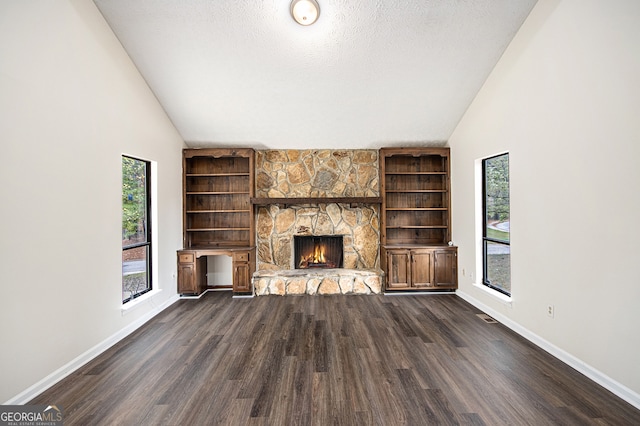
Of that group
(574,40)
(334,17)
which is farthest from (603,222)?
(334,17)

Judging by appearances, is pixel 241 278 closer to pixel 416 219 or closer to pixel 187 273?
pixel 187 273

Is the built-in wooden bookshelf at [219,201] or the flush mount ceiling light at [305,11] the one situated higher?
the flush mount ceiling light at [305,11]

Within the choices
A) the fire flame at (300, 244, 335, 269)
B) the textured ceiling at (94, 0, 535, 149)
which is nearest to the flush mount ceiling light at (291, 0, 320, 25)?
the textured ceiling at (94, 0, 535, 149)

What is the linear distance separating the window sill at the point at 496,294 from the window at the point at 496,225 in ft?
0.24

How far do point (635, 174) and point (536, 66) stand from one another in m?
1.56

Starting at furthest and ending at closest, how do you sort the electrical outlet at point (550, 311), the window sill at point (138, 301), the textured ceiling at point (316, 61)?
the window sill at point (138, 301), the textured ceiling at point (316, 61), the electrical outlet at point (550, 311)

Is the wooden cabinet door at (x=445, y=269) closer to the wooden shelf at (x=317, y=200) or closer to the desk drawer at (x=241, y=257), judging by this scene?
the wooden shelf at (x=317, y=200)

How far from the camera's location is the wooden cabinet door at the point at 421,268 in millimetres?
5148

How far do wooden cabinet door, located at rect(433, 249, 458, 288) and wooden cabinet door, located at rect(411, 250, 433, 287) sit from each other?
0.10 metres

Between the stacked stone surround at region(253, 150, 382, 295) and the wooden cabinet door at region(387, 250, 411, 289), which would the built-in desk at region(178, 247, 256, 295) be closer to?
the stacked stone surround at region(253, 150, 382, 295)

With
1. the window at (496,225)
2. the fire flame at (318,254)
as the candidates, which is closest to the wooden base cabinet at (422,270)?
the window at (496,225)

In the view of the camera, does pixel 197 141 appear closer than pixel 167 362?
No

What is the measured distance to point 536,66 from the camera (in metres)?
3.16

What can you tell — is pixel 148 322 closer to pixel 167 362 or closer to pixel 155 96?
pixel 167 362
